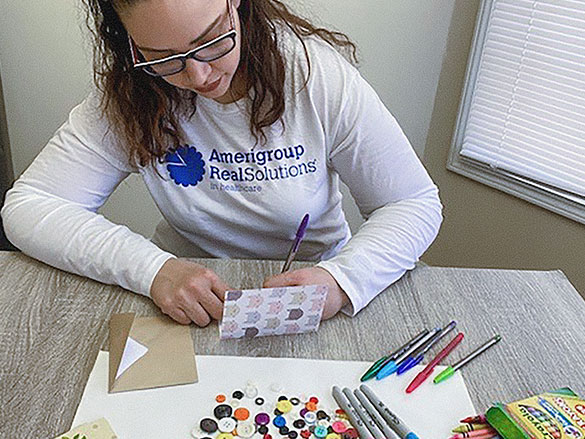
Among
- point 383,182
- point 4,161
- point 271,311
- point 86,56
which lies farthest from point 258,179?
point 4,161

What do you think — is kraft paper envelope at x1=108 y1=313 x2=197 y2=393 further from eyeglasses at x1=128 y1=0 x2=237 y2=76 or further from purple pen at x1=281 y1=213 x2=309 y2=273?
eyeglasses at x1=128 y1=0 x2=237 y2=76

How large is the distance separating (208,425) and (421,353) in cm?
30

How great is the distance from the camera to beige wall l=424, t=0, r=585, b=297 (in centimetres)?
170

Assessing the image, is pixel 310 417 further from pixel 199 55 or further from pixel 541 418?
pixel 199 55

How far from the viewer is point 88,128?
106 cm

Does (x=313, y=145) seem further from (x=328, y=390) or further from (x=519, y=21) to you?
(x=519, y=21)

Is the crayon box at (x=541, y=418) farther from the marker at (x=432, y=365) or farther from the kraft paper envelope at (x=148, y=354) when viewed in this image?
the kraft paper envelope at (x=148, y=354)

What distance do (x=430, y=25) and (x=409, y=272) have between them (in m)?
1.11

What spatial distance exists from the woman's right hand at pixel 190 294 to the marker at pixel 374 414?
0.23 meters

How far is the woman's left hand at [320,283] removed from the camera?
0.90 meters

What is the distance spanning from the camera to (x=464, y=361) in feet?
2.73

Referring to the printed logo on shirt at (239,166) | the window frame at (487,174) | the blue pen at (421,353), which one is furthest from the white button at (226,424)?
the window frame at (487,174)

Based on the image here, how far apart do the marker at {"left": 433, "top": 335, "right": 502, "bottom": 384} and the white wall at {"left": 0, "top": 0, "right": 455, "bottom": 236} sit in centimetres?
114

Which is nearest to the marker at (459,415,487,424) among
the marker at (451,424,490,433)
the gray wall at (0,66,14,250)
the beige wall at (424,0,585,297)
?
the marker at (451,424,490,433)
